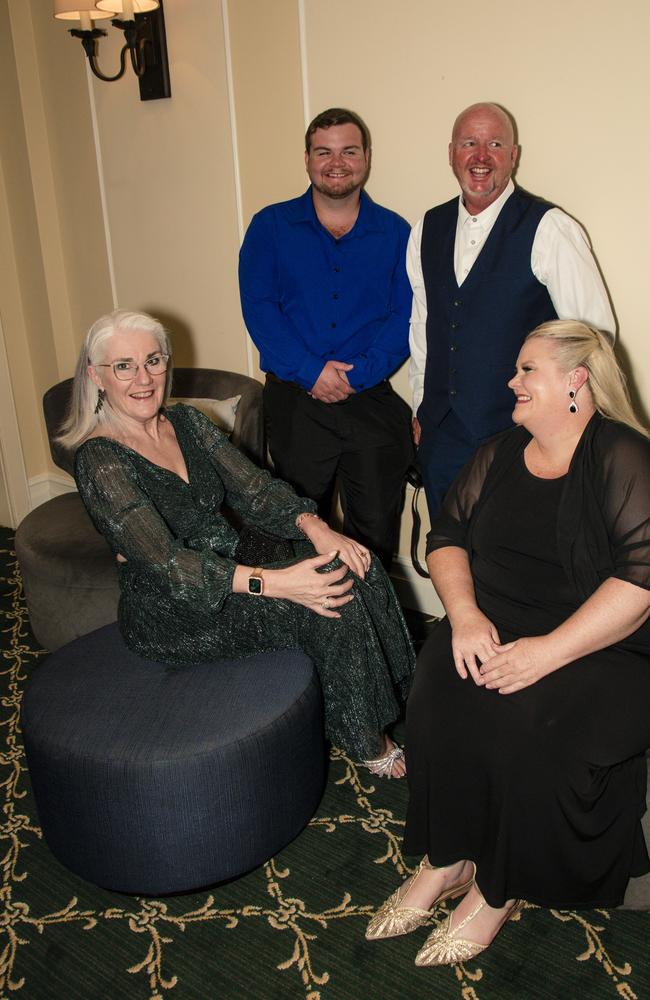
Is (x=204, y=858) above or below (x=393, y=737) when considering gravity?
above

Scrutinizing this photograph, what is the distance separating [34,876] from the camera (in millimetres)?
2133

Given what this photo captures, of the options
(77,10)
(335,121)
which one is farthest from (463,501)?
(77,10)

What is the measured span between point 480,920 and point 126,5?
10.5ft

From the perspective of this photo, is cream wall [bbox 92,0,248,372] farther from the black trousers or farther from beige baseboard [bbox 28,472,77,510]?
beige baseboard [bbox 28,472,77,510]

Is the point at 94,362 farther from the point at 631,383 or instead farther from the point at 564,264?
the point at 631,383

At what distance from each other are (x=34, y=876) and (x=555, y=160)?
94.3 inches

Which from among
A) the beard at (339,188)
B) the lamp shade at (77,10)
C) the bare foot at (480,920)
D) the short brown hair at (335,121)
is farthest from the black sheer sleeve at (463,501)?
the lamp shade at (77,10)

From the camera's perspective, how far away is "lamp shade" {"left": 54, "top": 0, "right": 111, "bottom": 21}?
10.4 ft

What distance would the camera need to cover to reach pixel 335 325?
112 inches

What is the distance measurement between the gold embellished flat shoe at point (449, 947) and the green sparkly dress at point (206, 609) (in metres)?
0.51

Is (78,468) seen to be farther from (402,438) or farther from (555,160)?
(555,160)

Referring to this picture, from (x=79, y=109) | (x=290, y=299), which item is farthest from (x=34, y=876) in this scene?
(x=79, y=109)

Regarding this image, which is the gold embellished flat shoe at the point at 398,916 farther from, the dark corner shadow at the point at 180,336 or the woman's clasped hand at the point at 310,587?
the dark corner shadow at the point at 180,336

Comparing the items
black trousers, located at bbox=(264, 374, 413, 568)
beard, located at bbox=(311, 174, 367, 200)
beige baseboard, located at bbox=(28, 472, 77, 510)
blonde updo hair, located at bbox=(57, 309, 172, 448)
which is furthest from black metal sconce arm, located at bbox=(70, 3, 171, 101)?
beige baseboard, located at bbox=(28, 472, 77, 510)
